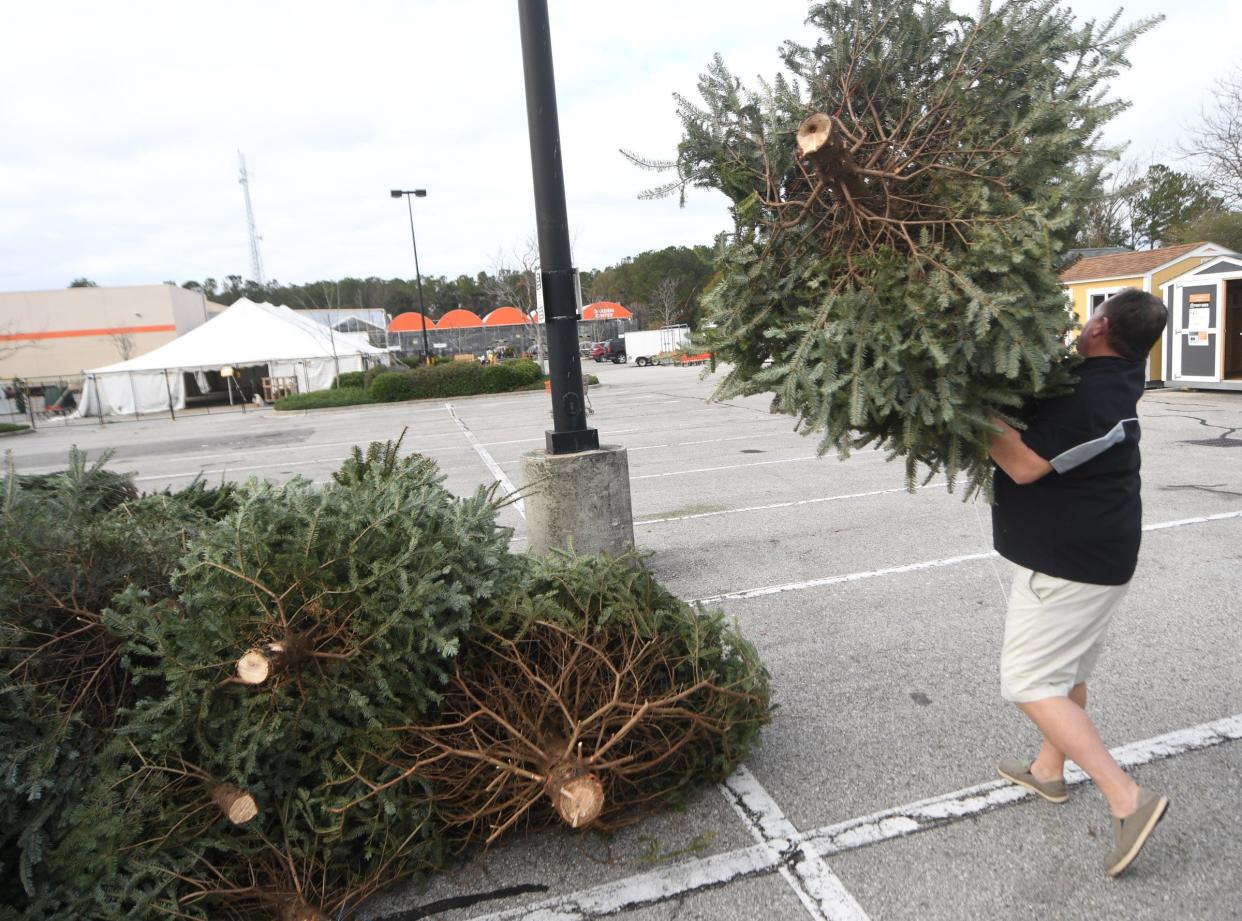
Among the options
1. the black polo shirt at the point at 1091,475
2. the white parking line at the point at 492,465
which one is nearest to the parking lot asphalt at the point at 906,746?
the black polo shirt at the point at 1091,475

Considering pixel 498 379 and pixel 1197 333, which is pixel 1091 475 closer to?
pixel 1197 333

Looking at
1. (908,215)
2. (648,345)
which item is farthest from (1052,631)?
(648,345)

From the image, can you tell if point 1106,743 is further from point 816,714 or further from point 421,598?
point 421,598

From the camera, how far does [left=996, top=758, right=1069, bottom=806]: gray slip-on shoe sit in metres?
2.87

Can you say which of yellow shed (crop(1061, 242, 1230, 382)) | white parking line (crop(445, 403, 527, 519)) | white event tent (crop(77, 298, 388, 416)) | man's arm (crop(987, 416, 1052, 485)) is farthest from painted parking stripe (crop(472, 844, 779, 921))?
white event tent (crop(77, 298, 388, 416))

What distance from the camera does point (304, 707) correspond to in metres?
2.60

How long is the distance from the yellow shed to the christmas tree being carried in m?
16.0

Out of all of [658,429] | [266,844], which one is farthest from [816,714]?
[658,429]

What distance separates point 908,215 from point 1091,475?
983mm

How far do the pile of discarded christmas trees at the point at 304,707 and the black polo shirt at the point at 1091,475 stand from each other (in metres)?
1.19

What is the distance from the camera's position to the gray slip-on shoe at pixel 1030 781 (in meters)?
2.87

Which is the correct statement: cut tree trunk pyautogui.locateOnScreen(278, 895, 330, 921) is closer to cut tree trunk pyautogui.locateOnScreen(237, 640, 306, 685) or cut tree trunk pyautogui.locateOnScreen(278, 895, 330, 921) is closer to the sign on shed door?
cut tree trunk pyautogui.locateOnScreen(237, 640, 306, 685)

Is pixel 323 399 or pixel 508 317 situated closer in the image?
pixel 323 399

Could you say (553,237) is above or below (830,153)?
above
